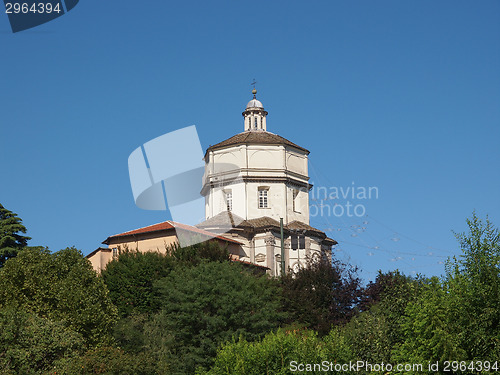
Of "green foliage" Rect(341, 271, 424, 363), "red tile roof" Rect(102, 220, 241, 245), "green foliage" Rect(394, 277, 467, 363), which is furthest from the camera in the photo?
"red tile roof" Rect(102, 220, 241, 245)

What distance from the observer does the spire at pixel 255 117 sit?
75.8 meters

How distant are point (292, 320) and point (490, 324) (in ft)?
71.4

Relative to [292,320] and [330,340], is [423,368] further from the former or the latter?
[292,320]

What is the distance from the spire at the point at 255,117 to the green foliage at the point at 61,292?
115 feet

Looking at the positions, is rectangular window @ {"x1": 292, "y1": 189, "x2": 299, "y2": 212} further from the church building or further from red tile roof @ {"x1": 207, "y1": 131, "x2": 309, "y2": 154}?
red tile roof @ {"x1": 207, "y1": 131, "x2": 309, "y2": 154}

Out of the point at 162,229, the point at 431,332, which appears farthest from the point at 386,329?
the point at 162,229

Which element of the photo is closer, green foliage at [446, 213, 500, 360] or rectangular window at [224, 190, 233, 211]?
green foliage at [446, 213, 500, 360]

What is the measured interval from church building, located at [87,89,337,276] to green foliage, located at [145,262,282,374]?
21.7 m

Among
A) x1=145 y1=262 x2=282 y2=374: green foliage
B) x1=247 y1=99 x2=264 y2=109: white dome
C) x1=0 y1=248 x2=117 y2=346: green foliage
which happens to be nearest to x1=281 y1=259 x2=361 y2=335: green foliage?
A: x1=145 y1=262 x2=282 y2=374: green foliage

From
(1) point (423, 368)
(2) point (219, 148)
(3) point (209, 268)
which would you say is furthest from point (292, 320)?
(2) point (219, 148)

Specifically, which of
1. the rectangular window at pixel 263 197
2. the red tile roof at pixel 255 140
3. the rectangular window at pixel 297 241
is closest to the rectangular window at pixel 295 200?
the rectangular window at pixel 263 197

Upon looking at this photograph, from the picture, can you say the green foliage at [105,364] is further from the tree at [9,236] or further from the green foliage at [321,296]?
the tree at [9,236]

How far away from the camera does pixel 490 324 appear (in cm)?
2725

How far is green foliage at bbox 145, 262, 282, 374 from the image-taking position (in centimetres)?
3941
